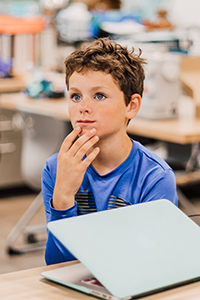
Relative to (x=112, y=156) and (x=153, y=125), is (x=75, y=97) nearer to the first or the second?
(x=112, y=156)

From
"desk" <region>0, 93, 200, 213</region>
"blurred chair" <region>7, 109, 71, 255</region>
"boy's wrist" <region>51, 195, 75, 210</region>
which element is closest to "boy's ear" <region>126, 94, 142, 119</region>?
"boy's wrist" <region>51, 195, 75, 210</region>

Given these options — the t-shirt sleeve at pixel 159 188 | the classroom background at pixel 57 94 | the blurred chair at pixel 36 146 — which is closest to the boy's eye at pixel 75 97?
the t-shirt sleeve at pixel 159 188

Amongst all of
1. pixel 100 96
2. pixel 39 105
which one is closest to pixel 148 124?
pixel 39 105

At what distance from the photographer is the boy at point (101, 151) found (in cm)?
103

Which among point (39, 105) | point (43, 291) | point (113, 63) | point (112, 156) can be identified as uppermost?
point (113, 63)

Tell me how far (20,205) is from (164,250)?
2.94 m

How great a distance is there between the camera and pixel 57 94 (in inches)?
131

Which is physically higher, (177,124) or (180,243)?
(180,243)

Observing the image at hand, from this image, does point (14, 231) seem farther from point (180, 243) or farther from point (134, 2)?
point (134, 2)

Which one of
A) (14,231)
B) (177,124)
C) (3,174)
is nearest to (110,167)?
(177,124)

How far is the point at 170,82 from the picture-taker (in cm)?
273

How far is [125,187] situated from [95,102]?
22cm

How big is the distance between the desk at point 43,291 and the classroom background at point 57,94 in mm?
285

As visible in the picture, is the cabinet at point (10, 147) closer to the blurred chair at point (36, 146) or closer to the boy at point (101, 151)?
the blurred chair at point (36, 146)
